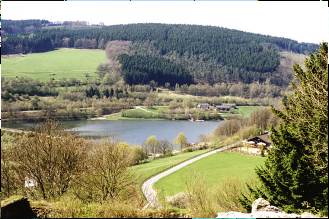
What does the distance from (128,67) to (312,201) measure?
100 metres

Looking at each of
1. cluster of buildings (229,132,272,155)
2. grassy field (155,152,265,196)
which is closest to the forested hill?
cluster of buildings (229,132,272,155)

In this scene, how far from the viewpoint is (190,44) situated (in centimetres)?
13150

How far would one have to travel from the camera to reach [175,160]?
45.4 meters

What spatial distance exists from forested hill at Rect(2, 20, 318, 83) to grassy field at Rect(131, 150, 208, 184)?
67.6m

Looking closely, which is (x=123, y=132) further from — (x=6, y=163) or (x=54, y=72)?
(x=6, y=163)

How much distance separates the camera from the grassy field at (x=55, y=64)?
303 ft

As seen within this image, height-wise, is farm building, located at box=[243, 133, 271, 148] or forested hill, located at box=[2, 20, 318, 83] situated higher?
forested hill, located at box=[2, 20, 318, 83]

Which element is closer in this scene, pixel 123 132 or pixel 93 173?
pixel 93 173

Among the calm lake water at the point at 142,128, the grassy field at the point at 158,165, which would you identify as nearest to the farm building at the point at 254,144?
the grassy field at the point at 158,165

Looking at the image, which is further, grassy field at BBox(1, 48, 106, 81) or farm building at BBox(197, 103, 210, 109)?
grassy field at BBox(1, 48, 106, 81)

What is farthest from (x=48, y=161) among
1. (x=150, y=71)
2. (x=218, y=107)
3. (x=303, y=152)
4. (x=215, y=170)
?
(x=150, y=71)

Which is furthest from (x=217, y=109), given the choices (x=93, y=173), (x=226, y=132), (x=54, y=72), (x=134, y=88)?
(x=93, y=173)

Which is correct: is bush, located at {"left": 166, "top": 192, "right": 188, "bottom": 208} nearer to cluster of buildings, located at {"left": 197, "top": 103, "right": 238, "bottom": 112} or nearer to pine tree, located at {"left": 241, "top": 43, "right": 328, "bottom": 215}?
pine tree, located at {"left": 241, "top": 43, "right": 328, "bottom": 215}

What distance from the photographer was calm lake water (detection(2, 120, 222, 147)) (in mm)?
59906
